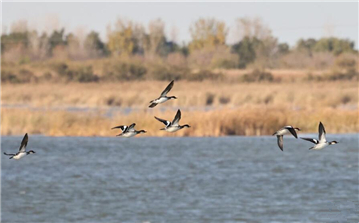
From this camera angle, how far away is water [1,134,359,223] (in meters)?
21.8

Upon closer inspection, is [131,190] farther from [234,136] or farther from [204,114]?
[234,136]

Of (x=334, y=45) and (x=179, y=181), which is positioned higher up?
(x=334, y=45)

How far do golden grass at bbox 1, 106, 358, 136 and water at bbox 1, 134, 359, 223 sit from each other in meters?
0.70

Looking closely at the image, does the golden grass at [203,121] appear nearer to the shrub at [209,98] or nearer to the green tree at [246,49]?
the shrub at [209,98]

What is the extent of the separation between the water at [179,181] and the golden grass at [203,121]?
70 cm

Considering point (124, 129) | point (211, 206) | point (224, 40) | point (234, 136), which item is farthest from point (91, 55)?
point (124, 129)

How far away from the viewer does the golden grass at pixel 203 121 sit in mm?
33562

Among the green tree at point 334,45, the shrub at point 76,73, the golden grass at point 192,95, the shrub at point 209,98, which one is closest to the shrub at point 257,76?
the golden grass at point 192,95

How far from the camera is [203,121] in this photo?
3375cm

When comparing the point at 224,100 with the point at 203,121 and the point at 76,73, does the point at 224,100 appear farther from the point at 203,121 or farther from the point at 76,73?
the point at 76,73

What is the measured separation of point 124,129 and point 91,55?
6788 centimetres

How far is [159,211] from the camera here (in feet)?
72.2

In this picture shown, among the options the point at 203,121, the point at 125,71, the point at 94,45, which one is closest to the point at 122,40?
the point at 94,45

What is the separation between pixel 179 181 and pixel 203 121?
680cm
